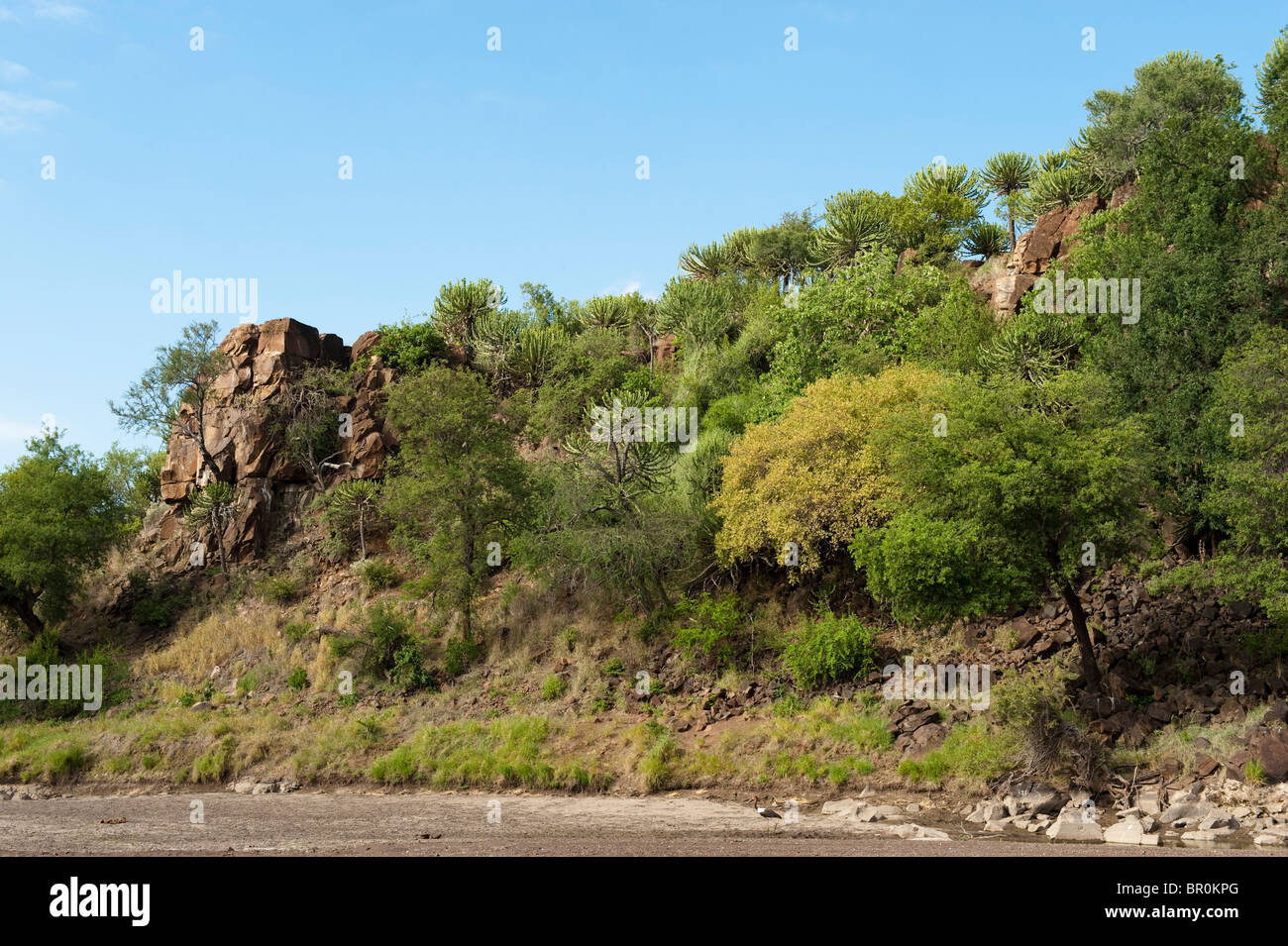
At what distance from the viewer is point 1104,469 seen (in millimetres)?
20938

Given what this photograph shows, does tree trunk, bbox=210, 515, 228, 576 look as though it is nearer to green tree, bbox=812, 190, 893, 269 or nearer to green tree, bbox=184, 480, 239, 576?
green tree, bbox=184, 480, 239, 576

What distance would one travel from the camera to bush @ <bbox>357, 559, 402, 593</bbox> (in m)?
35.3

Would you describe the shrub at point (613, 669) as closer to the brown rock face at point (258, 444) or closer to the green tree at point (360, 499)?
the green tree at point (360, 499)

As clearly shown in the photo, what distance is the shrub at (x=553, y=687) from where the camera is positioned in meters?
28.1

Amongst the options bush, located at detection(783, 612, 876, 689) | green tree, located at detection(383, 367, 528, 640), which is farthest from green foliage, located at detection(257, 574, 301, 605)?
bush, located at detection(783, 612, 876, 689)

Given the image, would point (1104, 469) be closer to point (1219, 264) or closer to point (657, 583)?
point (1219, 264)

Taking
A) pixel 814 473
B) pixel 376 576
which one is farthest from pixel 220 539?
pixel 814 473

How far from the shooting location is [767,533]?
89.4ft

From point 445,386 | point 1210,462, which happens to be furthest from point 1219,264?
point 445,386

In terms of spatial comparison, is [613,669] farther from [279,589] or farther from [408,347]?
[408,347]

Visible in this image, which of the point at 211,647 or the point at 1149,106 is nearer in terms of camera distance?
the point at 211,647

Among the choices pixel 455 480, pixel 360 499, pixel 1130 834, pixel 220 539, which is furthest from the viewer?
pixel 220 539

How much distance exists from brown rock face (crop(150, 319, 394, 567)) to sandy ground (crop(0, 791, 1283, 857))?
15331 mm

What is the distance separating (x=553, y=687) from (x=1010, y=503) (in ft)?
45.7
